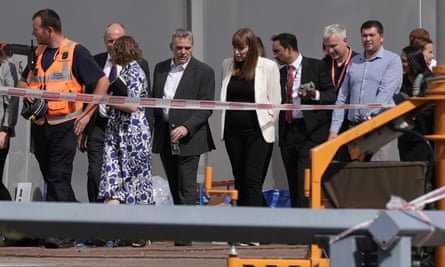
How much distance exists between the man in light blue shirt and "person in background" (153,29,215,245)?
139 cm

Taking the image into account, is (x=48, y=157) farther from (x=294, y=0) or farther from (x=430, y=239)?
(x=430, y=239)

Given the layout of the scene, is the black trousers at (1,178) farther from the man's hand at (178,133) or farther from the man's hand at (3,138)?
the man's hand at (178,133)

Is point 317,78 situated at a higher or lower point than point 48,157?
higher

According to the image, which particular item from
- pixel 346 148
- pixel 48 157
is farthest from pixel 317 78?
pixel 346 148

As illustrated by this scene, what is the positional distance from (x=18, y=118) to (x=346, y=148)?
20.5 feet

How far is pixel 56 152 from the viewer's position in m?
9.52

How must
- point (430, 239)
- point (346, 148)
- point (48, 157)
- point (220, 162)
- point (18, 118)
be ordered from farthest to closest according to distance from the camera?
1. point (220, 162)
2. point (18, 118)
3. point (48, 157)
4. point (346, 148)
5. point (430, 239)

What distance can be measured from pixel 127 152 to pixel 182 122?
699mm

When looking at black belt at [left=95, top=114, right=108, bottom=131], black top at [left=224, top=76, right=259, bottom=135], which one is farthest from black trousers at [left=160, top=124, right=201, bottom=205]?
black belt at [left=95, top=114, right=108, bottom=131]

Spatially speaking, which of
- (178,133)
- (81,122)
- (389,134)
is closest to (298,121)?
(178,133)

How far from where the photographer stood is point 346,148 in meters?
5.59

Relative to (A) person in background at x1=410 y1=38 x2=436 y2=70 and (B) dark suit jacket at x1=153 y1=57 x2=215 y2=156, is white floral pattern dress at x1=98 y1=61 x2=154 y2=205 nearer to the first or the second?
(B) dark suit jacket at x1=153 y1=57 x2=215 y2=156

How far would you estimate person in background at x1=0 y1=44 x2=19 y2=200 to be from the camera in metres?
10.3

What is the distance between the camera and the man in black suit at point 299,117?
10336mm
